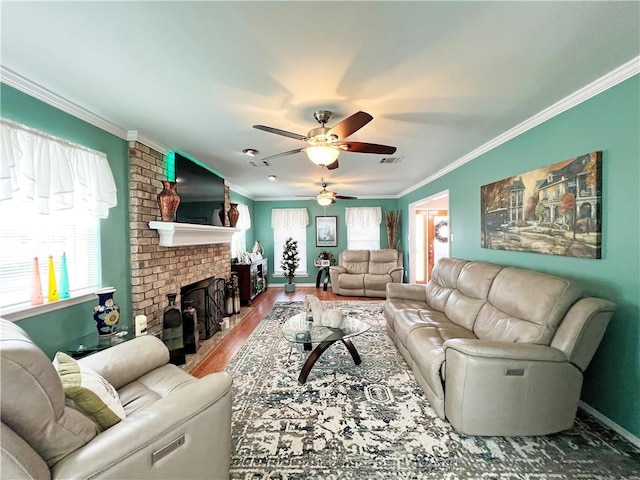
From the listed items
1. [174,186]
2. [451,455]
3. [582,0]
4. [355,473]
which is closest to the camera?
[582,0]

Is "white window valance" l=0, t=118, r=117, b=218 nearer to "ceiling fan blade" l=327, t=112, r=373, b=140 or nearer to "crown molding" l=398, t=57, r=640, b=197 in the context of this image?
"ceiling fan blade" l=327, t=112, r=373, b=140

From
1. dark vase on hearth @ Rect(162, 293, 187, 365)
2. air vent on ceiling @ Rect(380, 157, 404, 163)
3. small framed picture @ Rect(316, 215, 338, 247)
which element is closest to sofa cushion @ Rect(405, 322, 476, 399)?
air vent on ceiling @ Rect(380, 157, 404, 163)

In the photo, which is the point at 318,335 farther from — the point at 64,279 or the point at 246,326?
the point at 64,279

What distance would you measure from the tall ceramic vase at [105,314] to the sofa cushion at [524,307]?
3140 millimetres

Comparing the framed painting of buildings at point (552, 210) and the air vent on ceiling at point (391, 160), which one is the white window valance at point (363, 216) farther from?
the framed painting of buildings at point (552, 210)

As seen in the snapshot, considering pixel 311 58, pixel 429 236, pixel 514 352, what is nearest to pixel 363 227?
pixel 429 236

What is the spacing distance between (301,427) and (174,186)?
265 centimetres

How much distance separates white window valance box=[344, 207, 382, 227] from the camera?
7250 mm

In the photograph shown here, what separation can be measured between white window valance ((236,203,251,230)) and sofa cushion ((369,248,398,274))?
307cm

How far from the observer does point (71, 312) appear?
2.14 meters

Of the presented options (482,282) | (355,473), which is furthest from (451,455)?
(482,282)

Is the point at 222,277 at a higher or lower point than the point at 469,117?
lower

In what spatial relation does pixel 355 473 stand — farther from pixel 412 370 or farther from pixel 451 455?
pixel 412 370

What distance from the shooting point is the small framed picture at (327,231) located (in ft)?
24.2
